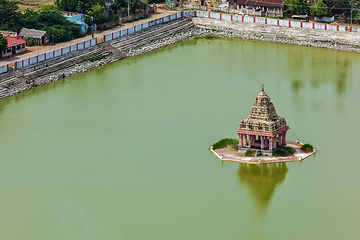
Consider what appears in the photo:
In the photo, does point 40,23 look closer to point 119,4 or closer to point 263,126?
point 119,4

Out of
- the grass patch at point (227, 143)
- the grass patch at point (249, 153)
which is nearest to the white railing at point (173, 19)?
the grass patch at point (227, 143)

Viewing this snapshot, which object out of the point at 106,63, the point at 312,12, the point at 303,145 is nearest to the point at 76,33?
the point at 106,63

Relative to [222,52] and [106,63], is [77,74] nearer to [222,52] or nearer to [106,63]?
[106,63]

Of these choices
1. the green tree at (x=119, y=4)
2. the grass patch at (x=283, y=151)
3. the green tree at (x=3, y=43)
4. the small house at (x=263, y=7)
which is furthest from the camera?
the small house at (x=263, y=7)

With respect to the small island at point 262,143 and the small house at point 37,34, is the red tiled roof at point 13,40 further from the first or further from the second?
the small island at point 262,143

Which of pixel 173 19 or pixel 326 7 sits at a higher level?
pixel 326 7

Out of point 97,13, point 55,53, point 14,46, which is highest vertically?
Result: point 97,13

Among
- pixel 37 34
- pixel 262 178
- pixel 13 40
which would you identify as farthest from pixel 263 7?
pixel 262 178

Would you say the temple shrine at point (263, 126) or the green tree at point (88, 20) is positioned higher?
the green tree at point (88, 20)
